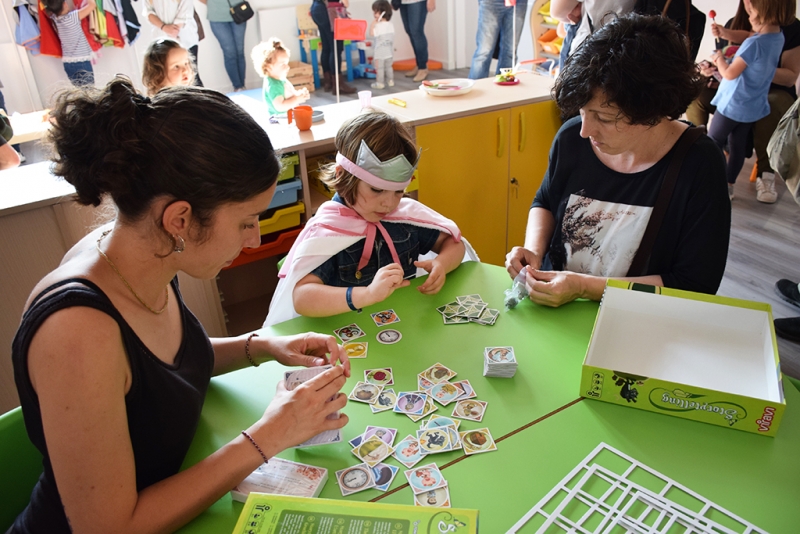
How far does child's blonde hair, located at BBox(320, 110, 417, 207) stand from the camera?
181cm

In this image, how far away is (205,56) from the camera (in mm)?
7301

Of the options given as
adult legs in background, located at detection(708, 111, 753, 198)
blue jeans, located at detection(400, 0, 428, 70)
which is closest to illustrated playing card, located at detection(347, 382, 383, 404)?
adult legs in background, located at detection(708, 111, 753, 198)

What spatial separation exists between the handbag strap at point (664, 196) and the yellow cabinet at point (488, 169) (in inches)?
57.6

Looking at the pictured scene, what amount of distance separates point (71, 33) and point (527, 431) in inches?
244

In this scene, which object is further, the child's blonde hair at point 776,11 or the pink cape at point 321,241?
the child's blonde hair at point 776,11

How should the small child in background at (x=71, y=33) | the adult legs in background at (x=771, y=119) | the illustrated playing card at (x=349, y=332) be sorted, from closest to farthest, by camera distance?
1. the illustrated playing card at (x=349, y=332)
2. the adult legs in background at (x=771, y=119)
3. the small child in background at (x=71, y=33)

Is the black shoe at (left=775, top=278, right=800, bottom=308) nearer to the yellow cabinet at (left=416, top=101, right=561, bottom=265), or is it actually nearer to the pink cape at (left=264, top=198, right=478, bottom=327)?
the yellow cabinet at (left=416, top=101, right=561, bottom=265)

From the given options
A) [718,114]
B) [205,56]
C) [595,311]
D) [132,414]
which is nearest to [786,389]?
[595,311]

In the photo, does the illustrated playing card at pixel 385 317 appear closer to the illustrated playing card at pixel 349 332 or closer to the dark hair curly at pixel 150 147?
the illustrated playing card at pixel 349 332

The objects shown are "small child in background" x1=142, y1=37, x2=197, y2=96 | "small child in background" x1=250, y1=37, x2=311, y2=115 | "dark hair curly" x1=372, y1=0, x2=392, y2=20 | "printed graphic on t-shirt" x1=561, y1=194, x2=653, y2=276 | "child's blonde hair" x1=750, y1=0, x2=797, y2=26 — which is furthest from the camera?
"dark hair curly" x1=372, y1=0, x2=392, y2=20

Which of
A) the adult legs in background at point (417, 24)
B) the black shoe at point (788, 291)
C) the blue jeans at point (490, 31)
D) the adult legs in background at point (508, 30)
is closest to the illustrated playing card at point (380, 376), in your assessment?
the black shoe at point (788, 291)

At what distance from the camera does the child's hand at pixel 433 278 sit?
1746 mm

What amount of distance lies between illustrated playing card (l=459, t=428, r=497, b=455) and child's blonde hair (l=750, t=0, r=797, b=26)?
4.10 m

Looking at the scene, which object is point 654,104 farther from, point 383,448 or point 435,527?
point 435,527
